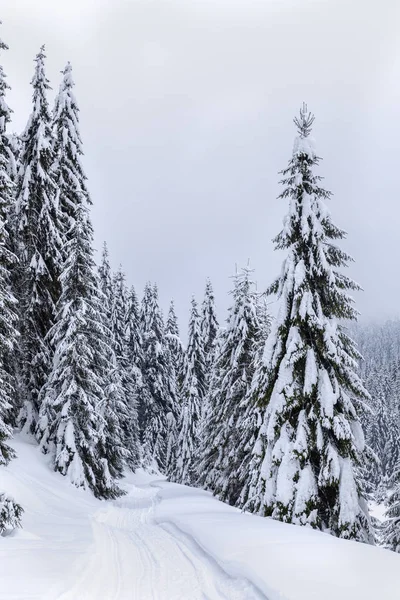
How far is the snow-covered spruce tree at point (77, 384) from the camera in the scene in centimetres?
1953

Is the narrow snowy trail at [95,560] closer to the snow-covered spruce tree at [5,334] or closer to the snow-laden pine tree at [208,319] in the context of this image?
the snow-covered spruce tree at [5,334]

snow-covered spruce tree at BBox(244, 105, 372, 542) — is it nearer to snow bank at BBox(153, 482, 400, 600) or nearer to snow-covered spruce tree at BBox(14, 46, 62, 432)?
snow bank at BBox(153, 482, 400, 600)

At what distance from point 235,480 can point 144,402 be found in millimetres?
26084

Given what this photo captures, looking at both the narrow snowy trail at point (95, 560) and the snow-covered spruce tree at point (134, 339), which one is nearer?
the narrow snowy trail at point (95, 560)


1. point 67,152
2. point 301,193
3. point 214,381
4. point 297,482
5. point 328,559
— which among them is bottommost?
point 328,559

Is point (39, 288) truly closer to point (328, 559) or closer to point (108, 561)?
point (108, 561)

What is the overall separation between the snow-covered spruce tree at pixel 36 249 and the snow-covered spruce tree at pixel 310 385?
479 inches

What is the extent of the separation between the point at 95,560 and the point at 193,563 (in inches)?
75.9

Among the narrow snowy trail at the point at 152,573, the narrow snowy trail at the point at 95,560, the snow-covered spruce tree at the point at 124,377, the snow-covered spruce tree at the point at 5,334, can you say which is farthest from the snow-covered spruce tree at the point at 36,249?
the narrow snowy trail at the point at 152,573

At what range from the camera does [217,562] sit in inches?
303

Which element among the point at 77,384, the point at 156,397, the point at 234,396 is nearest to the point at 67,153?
the point at 77,384

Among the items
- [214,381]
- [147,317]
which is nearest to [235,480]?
[214,381]

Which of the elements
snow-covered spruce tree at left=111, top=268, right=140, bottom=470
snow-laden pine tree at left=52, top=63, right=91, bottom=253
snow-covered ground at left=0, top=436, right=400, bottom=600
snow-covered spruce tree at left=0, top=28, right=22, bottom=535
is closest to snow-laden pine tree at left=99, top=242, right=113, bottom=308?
snow-covered spruce tree at left=111, top=268, right=140, bottom=470

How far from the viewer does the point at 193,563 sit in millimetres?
8062
